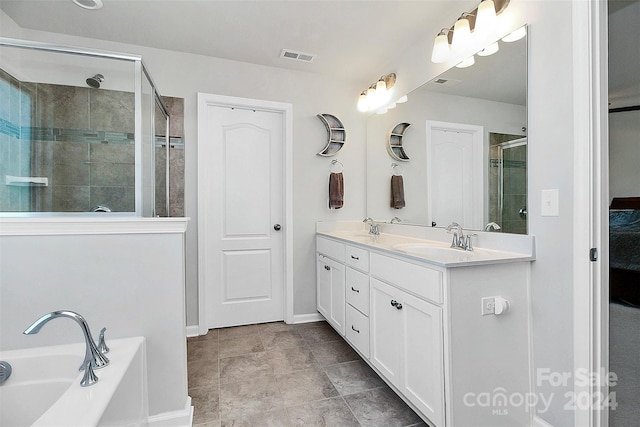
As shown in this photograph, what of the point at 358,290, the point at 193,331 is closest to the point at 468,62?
the point at 358,290

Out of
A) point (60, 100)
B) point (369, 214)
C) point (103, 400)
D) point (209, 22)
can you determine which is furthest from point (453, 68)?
point (60, 100)

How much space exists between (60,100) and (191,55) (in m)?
1.08

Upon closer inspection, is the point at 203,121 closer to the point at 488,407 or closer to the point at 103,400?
the point at 103,400

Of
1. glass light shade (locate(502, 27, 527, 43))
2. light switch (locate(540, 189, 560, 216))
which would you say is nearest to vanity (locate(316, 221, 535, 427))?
light switch (locate(540, 189, 560, 216))

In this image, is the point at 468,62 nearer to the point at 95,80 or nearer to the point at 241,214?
the point at 241,214

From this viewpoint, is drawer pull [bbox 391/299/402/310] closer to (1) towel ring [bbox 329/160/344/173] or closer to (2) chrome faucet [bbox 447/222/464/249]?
(2) chrome faucet [bbox 447/222/464/249]

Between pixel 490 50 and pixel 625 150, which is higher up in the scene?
pixel 490 50

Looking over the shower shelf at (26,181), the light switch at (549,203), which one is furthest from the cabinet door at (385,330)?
the shower shelf at (26,181)

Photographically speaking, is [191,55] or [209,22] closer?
[209,22]

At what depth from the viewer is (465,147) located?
201 cm

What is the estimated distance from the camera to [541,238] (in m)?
1.47

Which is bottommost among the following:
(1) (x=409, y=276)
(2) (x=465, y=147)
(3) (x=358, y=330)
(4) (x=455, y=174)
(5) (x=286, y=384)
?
(5) (x=286, y=384)

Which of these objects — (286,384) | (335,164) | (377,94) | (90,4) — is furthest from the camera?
(335,164)

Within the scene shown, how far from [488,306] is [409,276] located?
366 mm
